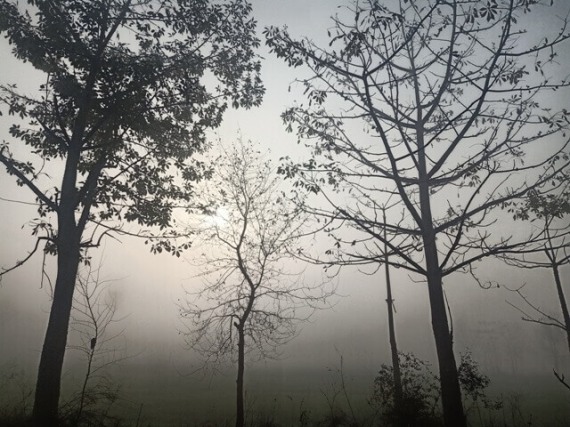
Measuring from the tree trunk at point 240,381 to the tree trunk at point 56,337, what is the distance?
616cm

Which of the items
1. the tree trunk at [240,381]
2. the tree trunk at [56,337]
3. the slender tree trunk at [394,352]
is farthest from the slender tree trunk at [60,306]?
the slender tree trunk at [394,352]

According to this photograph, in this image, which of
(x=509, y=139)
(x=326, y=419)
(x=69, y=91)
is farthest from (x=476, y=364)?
(x=69, y=91)

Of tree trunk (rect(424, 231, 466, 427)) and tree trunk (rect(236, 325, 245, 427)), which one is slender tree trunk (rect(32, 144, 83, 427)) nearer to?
tree trunk (rect(236, 325, 245, 427))

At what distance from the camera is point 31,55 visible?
252 inches

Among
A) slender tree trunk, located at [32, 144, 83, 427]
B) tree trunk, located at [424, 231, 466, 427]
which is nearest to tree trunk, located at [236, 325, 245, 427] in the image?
slender tree trunk, located at [32, 144, 83, 427]

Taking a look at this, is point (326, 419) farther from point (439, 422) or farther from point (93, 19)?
point (93, 19)

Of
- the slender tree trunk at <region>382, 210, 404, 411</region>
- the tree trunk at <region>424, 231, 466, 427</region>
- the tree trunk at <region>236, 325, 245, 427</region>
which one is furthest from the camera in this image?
the slender tree trunk at <region>382, 210, 404, 411</region>

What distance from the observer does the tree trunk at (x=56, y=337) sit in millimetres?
5617

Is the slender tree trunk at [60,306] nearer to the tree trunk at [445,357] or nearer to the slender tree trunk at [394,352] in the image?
the tree trunk at [445,357]

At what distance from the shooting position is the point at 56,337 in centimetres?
591

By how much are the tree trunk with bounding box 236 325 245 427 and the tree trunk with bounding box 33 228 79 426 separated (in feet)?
20.2

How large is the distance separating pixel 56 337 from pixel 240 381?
682 cm

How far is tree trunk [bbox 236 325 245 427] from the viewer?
34.3 ft

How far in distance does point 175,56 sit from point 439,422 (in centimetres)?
1514
